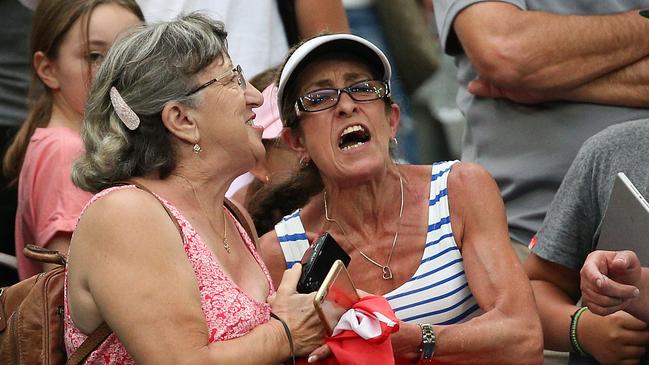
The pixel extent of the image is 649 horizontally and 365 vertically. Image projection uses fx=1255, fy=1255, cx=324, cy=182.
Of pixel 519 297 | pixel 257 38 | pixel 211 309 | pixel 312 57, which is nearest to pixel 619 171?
pixel 519 297

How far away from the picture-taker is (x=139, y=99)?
10.9 feet

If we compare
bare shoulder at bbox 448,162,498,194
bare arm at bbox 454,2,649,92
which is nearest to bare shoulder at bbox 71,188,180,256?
bare shoulder at bbox 448,162,498,194

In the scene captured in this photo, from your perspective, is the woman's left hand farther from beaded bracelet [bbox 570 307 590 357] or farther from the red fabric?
beaded bracelet [bbox 570 307 590 357]

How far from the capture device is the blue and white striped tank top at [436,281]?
374 cm

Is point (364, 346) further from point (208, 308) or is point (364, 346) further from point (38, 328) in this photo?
point (38, 328)

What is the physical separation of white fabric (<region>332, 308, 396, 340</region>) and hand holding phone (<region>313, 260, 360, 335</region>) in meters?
0.02

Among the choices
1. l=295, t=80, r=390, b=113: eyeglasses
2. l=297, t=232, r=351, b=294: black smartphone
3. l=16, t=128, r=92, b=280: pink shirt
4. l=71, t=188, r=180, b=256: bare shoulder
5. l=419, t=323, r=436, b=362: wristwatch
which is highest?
l=71, t=188, r=180, b=256: bare shoulder

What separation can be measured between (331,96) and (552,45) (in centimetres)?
84

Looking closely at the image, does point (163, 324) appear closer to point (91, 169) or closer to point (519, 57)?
point (91, 169)

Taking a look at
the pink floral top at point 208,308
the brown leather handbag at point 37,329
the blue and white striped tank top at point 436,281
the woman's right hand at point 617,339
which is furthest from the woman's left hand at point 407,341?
the brown leather handbag at point 37,329

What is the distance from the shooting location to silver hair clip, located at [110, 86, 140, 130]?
10.9 ft

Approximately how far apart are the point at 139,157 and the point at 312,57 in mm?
778

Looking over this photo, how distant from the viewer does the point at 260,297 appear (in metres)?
3.41

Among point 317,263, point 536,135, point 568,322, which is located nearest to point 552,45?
point 536,135
